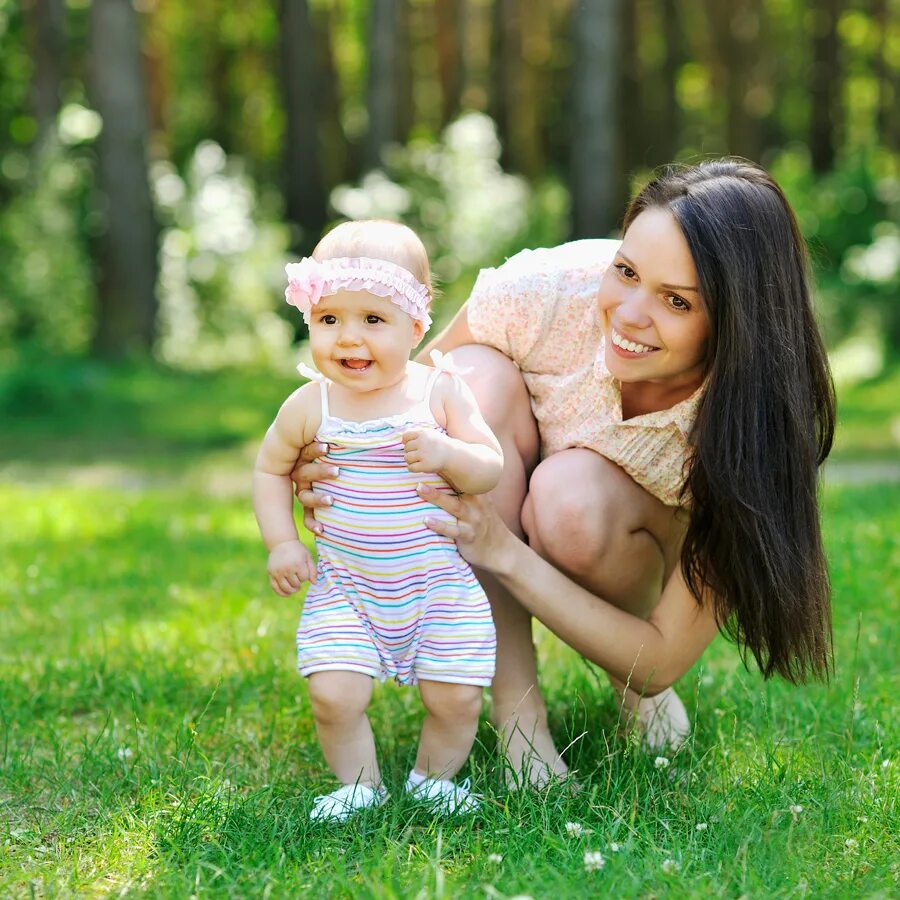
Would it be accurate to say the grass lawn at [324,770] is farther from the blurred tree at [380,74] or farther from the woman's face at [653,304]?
the blurred tree at [380,74]

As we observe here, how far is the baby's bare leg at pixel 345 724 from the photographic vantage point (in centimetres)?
276

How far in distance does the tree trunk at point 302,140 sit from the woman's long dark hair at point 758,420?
502 inches

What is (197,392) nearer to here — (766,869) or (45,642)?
(45,642)

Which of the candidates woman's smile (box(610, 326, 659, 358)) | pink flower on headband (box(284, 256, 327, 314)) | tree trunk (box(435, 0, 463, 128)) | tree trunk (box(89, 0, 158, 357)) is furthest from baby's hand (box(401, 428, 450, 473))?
tree trunk (box(435, 0, 463, 128))

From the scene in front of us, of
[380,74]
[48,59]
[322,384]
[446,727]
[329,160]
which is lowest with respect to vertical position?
[446,727]

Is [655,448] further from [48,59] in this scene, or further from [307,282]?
[48,59]

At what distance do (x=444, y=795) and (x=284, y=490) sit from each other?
0.72 metres

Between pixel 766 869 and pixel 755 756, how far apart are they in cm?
60

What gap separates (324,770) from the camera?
3082 mm

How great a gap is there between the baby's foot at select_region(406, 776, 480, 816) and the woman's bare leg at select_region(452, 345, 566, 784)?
18 centimetres

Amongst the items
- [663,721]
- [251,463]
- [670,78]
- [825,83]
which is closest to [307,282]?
[663,721]

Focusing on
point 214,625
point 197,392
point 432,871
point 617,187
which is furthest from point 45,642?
point 617,187

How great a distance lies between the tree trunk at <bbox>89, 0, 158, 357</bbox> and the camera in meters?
10.7

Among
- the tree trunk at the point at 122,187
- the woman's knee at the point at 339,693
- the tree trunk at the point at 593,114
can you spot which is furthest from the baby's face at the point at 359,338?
the tree trunk at the point at 593,114
